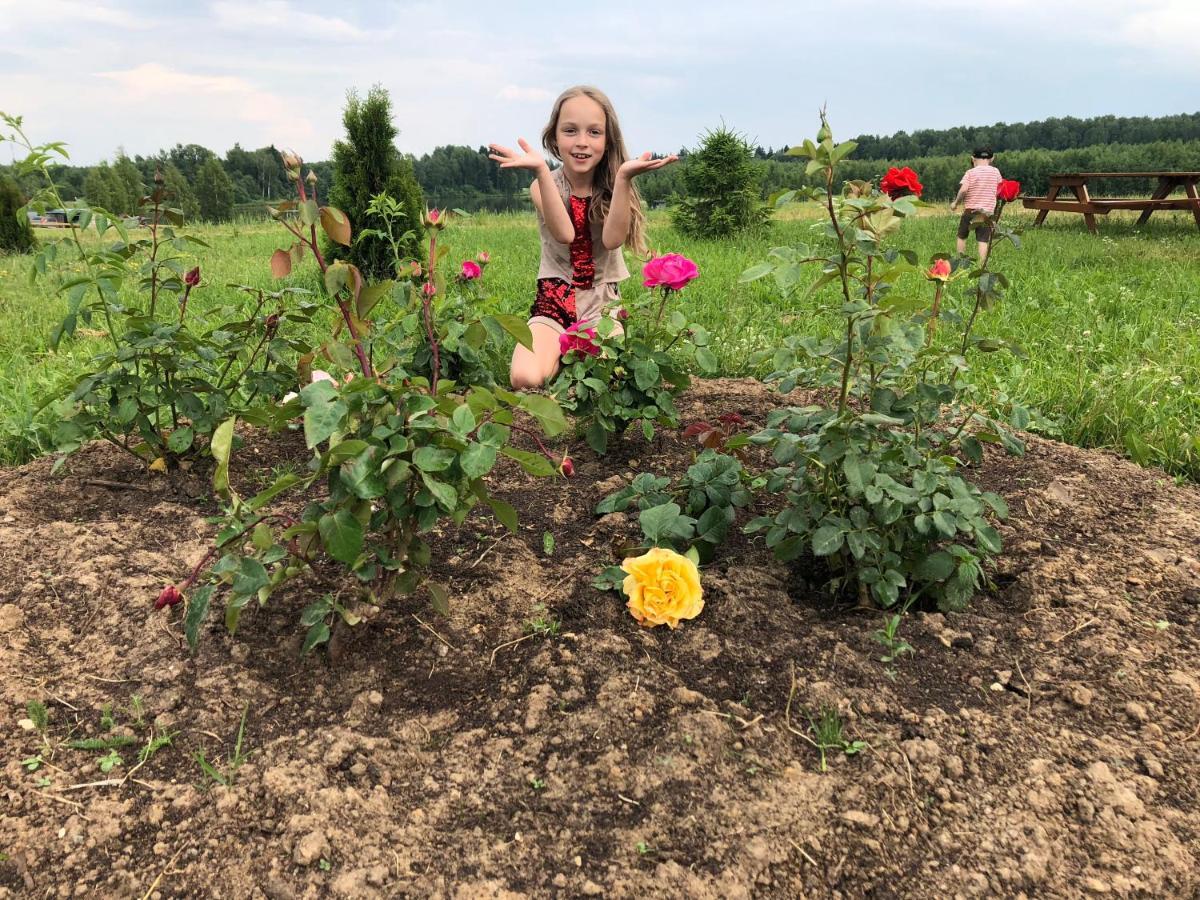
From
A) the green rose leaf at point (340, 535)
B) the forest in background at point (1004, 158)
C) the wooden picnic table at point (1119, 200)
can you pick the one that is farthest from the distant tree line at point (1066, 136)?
the green rose leaf at point (340, 535)

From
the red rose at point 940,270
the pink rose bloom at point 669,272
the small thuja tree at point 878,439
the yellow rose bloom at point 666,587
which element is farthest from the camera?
the pink rose bloom at point 669,272

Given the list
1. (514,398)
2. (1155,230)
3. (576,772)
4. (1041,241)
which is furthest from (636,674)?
(1155,230)

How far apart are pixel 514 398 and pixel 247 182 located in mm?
34891

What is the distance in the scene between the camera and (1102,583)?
6.56 feet

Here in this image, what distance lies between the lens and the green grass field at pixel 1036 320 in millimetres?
3027

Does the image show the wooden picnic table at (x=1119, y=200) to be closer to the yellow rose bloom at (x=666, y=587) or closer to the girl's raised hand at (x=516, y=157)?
the girl's raised hand at (x=516, y=157)

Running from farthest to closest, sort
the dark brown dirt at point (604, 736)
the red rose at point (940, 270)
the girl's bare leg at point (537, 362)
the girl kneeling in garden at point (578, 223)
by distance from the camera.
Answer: the girl's bare leg at point (537, 362) < the girl kneeling in garden at point (578, 223) < the red rose at point (940, 270) < the dark brown dirt at point (604, 736)

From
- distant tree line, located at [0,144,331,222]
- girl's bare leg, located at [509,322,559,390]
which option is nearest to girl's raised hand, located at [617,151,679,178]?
girl's bare leg, located at [509,322,559,390]

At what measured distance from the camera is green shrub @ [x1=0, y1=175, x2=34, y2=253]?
9.80 m

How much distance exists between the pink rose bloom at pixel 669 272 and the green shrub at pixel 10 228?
398 inches

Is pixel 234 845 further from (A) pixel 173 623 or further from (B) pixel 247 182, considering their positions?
(B) pixel 247 182

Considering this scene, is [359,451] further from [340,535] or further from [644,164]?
[644,164]

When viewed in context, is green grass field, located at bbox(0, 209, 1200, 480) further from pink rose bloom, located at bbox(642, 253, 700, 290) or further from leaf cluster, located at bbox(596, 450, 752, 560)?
leaf cluster, located at bbox(596, 450, 752, 560)

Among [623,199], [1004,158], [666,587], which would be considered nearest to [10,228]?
[623,199]
